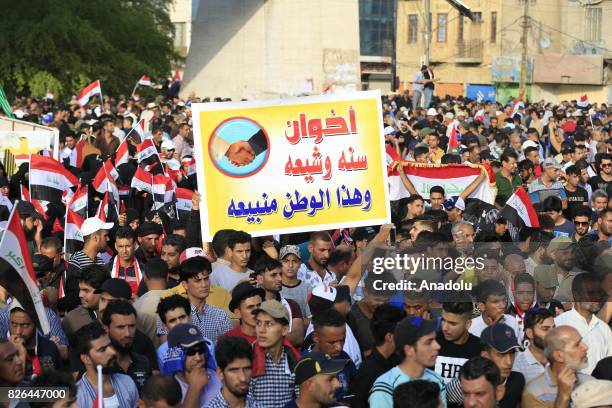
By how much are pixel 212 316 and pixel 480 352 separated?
1.80 m

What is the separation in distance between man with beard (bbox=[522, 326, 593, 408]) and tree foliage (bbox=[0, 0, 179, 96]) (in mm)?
35896

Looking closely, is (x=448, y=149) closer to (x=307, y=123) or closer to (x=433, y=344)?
(x=307, y=123)

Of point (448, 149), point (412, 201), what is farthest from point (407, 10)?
point (412, 201)

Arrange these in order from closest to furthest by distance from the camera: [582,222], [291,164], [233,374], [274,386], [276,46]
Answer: [233,374]
[274,386]
[291,164]
[582,222]
[276,46]

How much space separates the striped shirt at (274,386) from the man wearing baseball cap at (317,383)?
479mm

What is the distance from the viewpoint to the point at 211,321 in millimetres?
8203

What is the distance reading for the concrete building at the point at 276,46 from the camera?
37938 mm

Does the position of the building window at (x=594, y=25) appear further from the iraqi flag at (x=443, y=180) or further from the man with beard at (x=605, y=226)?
the man with beard at (x=605, y=226)

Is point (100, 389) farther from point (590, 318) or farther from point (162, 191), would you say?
point (162, 191)

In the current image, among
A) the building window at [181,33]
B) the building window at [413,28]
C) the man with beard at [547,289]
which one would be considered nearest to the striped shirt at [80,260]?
the man with beard at [547,289]

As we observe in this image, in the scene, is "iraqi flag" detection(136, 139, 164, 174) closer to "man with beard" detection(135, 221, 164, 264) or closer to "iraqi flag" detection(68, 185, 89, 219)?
"iraqi flag" detection(68, 185, 89, 219)

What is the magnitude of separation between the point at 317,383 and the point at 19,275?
166cm

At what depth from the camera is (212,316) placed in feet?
27.0

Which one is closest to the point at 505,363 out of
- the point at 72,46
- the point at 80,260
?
the point at 80,260
